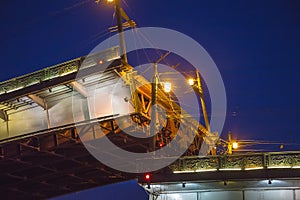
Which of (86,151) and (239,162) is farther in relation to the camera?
(86,151)

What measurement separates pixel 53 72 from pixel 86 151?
18.3 feet

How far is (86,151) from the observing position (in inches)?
1475

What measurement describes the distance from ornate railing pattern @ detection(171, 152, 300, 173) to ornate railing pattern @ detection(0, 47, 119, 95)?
863 cm

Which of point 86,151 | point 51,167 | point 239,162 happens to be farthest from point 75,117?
point 239,162

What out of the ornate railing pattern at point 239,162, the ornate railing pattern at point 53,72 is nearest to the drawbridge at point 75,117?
the ornate railing pattern at point 53,72

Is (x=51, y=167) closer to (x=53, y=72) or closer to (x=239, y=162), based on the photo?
(x=53, y=72)

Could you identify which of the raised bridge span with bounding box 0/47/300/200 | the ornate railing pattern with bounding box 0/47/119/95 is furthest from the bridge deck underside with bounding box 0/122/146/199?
the ornate railing pattern with bounding box 0/47/119/95

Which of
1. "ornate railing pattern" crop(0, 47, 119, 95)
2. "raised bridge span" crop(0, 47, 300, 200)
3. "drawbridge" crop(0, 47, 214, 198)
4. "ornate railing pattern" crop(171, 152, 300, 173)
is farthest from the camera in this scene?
"drawbridge" crop(0, 47, 214, 198)

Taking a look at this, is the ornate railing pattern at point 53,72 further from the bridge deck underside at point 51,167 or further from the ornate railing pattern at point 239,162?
the ornate railing pattern at point 239,162

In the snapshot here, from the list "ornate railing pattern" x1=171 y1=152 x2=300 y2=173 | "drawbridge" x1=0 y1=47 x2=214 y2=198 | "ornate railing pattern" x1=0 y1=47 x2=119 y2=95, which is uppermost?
"ornate railing pattern" x1=0 y1=47 x2=119 y2=95

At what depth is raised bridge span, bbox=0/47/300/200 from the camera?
92.2 ft

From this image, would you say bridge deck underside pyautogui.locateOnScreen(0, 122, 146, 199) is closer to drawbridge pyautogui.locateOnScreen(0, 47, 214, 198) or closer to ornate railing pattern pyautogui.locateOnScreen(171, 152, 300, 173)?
drawbridge pyautogui.locateOnScreen(0, 47, 214, 198)

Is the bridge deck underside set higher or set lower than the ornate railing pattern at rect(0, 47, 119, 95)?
lower

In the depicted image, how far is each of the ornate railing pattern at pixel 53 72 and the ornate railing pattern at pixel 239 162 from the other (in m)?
8.63
